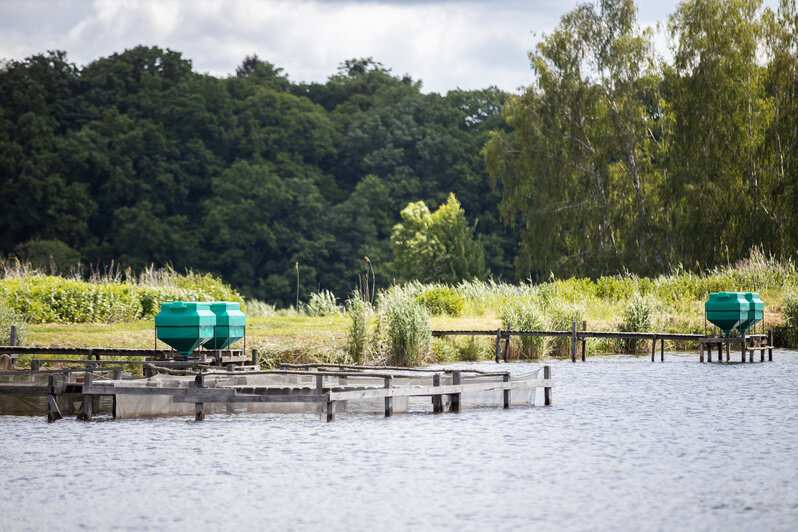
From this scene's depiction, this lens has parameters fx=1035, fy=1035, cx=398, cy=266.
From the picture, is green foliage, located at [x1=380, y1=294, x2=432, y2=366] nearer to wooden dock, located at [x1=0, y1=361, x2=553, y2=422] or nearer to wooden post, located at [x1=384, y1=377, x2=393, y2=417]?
wooden dock, located at [x1=0, y1=361, x2=553, y2=422]

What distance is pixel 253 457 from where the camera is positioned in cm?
1044

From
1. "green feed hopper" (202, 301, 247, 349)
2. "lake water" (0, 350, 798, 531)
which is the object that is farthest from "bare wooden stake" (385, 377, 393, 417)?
"green feed hopper" (202, 301, 247, 349)

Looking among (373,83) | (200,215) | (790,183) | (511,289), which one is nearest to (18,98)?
(200,215)

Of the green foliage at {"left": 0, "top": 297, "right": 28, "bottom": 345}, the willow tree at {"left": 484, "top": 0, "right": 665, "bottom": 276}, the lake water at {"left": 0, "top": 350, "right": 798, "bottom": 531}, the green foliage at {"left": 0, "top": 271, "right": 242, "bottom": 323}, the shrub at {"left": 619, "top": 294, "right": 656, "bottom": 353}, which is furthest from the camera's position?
the willow tree at {"left": 484, "top": 0, "right": 665, "bottom": 276}

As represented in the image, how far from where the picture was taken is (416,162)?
62.5 m

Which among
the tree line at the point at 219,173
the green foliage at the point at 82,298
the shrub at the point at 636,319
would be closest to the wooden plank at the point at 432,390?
the green foliage at the point at 82,298

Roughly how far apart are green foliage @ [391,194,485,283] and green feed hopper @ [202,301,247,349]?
35.1 m

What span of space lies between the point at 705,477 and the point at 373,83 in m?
62.1

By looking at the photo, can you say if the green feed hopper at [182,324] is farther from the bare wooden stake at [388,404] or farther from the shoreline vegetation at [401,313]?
the bare wooden stake at [388,404]

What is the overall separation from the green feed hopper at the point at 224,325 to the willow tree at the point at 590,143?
24.9 meters

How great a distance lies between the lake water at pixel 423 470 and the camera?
7.75 metres

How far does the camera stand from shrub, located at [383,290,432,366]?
2042cm

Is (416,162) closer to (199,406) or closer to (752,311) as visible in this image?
(752,311)

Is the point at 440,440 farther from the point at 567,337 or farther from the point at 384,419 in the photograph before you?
the point at 567,337
